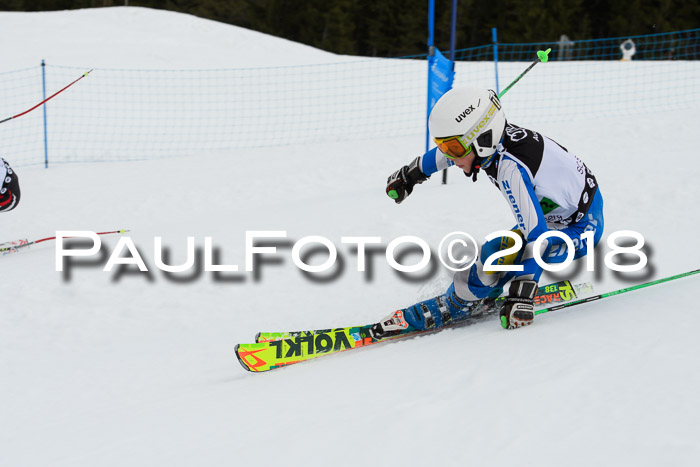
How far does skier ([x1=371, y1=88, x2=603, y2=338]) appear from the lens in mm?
3115

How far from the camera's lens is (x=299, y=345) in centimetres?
354

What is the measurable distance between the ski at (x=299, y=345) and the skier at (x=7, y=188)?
3.43m

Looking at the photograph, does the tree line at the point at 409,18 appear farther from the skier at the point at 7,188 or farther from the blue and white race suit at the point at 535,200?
the blue and white race suit at the point at 535,200

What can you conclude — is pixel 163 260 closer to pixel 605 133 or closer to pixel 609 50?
pixel 605 133

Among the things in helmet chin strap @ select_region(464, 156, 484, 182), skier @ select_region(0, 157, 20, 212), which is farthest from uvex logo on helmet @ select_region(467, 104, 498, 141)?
skier @ select_region(0, 157, 20, 212)

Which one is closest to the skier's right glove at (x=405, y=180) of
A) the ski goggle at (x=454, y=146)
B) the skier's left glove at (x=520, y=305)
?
the ski goggle at (x=454, y=146)

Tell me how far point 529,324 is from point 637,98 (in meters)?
9.15

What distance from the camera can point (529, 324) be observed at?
320cm

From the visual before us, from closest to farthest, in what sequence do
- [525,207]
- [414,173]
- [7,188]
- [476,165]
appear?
1. [525,207]
2. [476,165]
3. [414,173]
4. [7,188]

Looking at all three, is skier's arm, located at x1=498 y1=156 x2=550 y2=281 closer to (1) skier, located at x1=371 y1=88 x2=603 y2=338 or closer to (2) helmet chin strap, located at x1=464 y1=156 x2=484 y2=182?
(1) skier, located at x1=371 y1=88 x2=603 y2=338

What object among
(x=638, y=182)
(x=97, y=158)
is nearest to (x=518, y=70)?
(x=638, y=182)

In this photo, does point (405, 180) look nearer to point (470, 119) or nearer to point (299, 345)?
point (470, 119)

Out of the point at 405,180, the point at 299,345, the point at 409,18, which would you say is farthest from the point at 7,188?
the point at 409,18

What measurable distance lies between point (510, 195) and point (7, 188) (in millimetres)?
4640
